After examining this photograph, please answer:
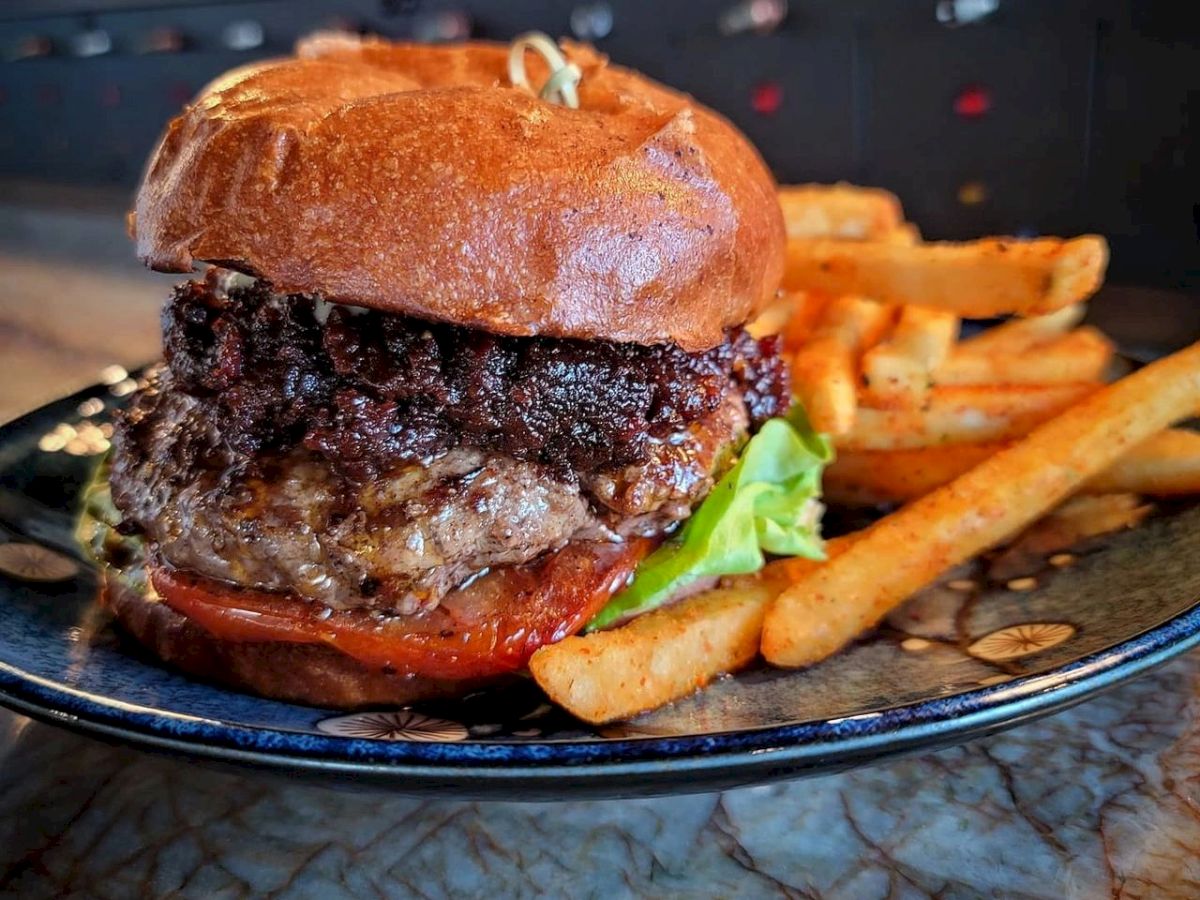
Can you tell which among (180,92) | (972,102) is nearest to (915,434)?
(972,102)

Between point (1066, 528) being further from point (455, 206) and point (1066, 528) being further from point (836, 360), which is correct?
point (455, 206)

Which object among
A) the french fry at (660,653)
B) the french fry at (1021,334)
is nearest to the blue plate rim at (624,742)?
the french fry at (660,653)

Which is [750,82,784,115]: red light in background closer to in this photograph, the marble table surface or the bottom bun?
the marble table surface

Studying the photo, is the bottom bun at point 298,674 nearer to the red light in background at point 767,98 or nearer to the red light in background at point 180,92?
the red light in background at point 767,98

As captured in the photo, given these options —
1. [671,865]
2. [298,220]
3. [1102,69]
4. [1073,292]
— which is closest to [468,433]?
[298,220]

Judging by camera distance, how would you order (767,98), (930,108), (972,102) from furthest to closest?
(767,98), (930,108), (972,102)

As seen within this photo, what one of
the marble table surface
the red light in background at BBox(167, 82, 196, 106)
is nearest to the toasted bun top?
the marble table surface
